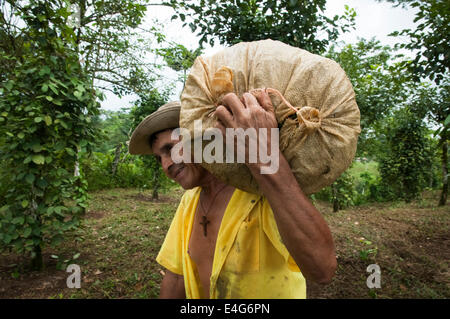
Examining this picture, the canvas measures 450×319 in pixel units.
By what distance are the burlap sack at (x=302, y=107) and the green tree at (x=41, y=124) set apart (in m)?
2.57

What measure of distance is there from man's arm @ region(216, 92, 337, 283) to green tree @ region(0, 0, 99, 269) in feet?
8.73

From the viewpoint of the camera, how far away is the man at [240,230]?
792mm

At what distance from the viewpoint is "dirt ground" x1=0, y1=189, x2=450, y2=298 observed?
3.07m

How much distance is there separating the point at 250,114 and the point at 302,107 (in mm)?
163

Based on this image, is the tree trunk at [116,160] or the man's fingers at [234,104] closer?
the man's fingers at [234,104]

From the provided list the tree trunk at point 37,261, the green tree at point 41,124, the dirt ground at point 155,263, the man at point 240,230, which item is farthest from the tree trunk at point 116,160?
the man at point 240,230

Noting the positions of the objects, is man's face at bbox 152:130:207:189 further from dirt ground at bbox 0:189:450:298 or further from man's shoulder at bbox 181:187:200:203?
dirt ground at bbox 0:189:450:298

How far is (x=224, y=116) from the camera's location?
81 centimetres

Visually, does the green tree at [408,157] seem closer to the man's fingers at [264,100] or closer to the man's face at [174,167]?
the man's face at [174,167]

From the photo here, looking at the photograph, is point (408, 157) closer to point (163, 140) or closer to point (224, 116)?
point (163, 140)

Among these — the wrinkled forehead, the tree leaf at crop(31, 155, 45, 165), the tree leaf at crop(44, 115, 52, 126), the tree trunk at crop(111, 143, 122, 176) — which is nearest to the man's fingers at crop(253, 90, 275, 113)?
the wrinkled forehead

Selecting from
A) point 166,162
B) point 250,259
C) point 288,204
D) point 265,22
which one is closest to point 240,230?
point 250,259
